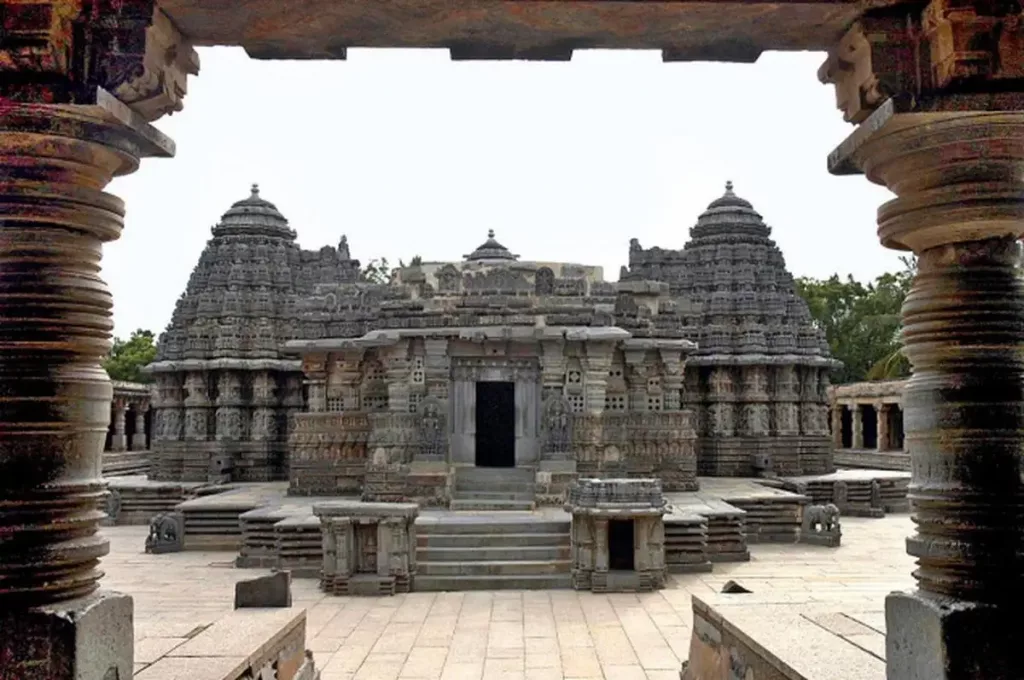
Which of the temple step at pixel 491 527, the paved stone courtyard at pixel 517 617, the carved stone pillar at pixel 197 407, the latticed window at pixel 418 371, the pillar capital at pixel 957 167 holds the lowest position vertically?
the paved stone courtyard at pixel 517 617

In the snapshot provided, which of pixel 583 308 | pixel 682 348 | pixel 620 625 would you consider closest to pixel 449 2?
pixel 620 625

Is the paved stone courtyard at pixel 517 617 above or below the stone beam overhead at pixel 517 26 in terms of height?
below

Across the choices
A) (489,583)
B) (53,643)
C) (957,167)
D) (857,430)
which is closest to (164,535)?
(489,583)

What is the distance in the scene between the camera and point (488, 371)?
1680 centimetres

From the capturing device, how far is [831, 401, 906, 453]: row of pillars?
31.1 metres

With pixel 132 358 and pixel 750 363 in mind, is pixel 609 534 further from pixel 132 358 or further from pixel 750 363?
pixel 132 358

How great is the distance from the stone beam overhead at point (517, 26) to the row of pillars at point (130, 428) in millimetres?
29533

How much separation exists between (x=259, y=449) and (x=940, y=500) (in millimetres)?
22253

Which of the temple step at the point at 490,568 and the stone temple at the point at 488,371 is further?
the stone temple at the point at 488,371

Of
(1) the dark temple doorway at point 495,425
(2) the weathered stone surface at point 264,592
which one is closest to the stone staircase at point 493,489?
(1) the dark temple doorway at point 495,425

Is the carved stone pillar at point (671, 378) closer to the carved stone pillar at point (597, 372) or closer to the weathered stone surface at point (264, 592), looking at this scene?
the carved stone pillar at point (597, 372)

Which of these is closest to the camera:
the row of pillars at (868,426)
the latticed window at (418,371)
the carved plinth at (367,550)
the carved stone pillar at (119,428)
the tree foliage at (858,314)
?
the carved plinth at (367,550)

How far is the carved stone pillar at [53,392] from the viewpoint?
344 cm

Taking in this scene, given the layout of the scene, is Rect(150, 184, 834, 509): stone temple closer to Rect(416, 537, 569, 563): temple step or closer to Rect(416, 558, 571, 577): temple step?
Rect(416, 537, 569, 563): temple step
